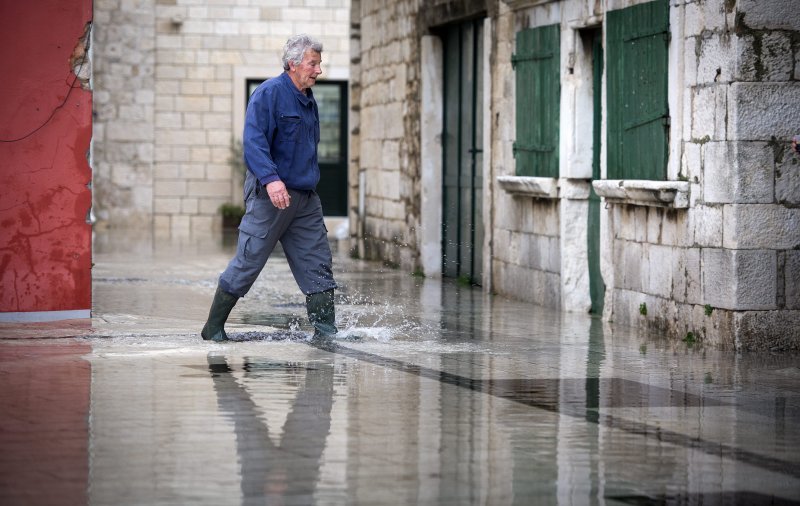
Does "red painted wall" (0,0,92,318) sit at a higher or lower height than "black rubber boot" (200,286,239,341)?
higher

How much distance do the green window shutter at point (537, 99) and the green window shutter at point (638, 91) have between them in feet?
4.10

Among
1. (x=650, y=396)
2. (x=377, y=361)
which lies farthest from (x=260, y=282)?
(x=650, y=396)

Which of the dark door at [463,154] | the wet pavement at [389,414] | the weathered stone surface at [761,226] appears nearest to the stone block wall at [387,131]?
the dark door at [463,154]

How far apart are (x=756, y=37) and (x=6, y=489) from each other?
5.94 m

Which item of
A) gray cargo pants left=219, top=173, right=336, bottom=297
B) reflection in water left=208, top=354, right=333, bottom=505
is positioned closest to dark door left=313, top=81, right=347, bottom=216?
gray cargo pants left=219, top=173, right=336, bottom=297

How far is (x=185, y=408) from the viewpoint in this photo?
23.0 feet

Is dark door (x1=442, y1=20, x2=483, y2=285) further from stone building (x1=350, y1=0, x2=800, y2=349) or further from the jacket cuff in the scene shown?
the jacket cuff

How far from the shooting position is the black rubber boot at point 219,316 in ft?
31.6

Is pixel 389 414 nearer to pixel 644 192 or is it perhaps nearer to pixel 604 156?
pixel 644 192

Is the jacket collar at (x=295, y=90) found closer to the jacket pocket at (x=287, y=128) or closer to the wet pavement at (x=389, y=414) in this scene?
the jacket pocket at (x=287, y=128)

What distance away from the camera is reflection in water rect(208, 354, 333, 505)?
532cm

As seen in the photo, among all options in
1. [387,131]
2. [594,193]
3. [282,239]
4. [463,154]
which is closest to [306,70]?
[282,239]

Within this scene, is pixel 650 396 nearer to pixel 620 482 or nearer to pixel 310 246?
pixel 620 482

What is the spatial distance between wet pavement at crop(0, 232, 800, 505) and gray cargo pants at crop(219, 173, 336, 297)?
1.23ft
